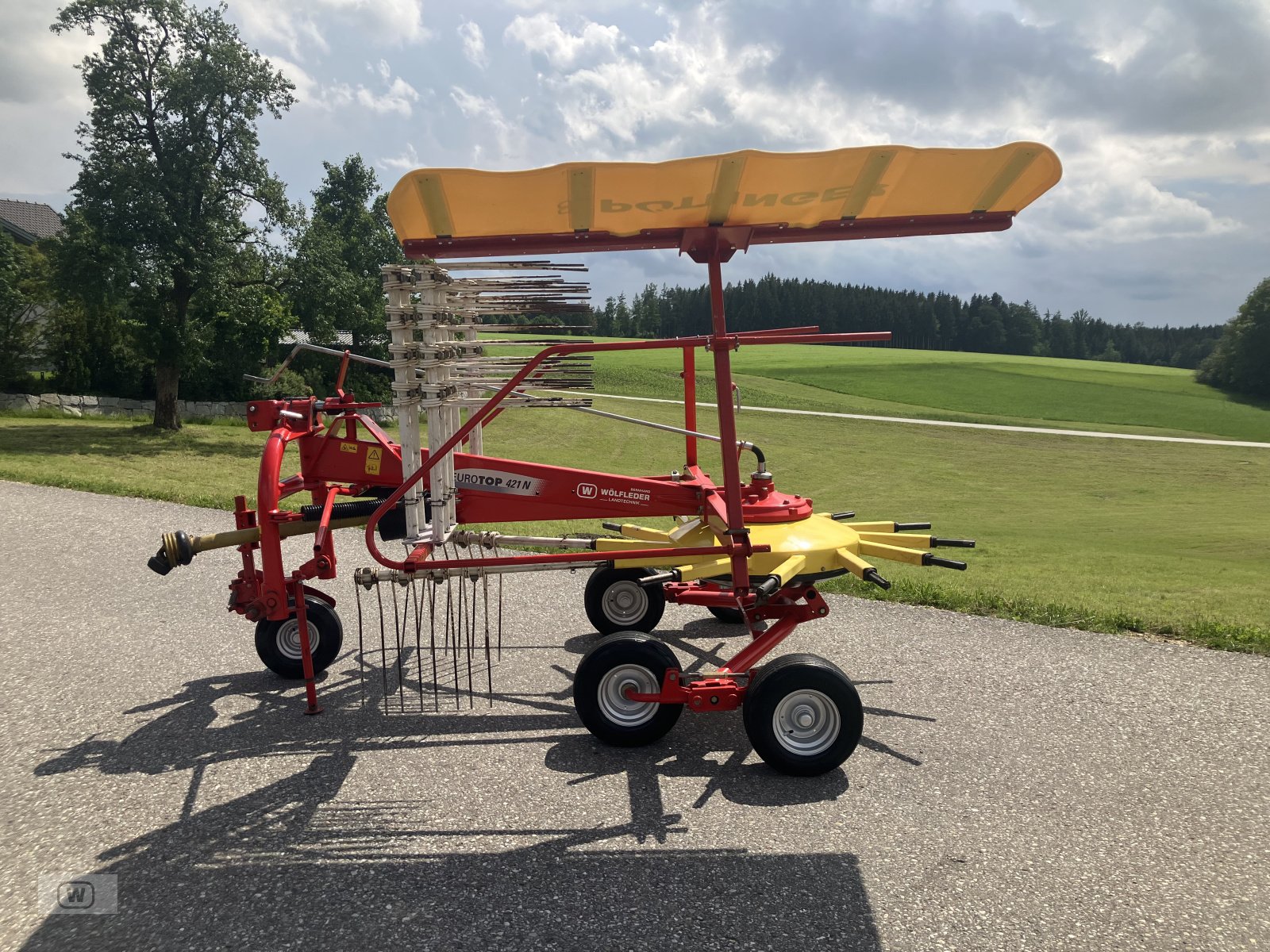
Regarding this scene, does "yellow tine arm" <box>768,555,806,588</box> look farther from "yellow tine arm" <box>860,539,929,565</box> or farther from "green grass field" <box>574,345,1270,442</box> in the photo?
"green grass field" <box>574,345,1270,442</box>

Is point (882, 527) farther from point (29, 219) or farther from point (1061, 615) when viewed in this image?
point (29, 219)

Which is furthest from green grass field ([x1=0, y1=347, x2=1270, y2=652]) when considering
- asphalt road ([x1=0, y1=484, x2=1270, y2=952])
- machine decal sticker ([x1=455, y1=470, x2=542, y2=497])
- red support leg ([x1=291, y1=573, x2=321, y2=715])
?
red support leg ([x1=291, y1=573, x2=321, y2=715])

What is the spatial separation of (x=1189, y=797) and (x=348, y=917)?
14.6 feet

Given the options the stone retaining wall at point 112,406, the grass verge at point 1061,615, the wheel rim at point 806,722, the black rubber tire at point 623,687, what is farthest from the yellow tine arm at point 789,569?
the stone retaining wall at point 112,406

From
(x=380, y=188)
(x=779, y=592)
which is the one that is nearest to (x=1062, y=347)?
(x=380, y=188)

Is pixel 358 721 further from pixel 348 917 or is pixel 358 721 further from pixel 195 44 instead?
pixel 195 44

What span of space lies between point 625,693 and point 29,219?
61210mm

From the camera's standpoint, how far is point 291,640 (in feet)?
21.3

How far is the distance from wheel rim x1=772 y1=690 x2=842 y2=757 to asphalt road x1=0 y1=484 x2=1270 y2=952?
24 cm

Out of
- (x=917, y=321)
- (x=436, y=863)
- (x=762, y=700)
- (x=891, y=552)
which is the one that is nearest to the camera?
(x=436, y=863)

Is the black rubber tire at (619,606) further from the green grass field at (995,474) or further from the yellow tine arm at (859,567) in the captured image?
the green grass field at (995,474)

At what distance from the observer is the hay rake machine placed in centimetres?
447

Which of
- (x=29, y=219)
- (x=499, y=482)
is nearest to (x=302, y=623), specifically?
(x=499, y=482)

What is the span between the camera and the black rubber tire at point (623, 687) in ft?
16.7
